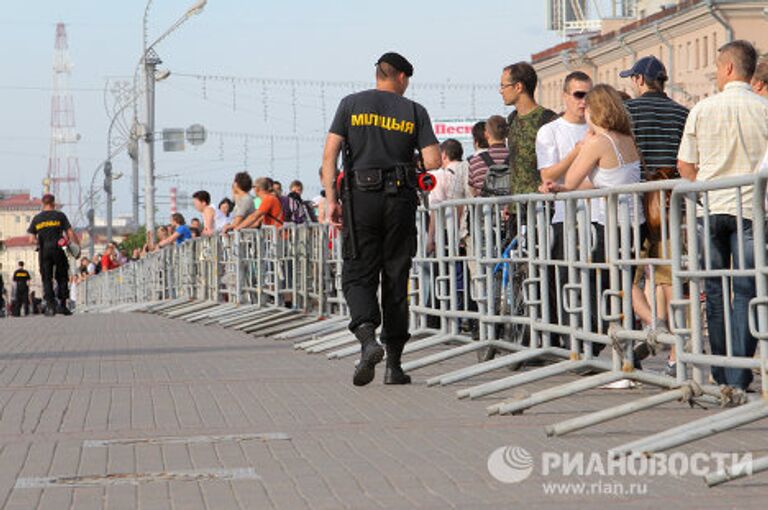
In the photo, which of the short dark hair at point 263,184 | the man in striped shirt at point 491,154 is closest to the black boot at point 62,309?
the short dark hair at point 263,184

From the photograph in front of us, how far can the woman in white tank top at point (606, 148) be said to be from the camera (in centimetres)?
1192

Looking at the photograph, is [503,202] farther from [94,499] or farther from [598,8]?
[598,8]

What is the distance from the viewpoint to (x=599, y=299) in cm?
1124

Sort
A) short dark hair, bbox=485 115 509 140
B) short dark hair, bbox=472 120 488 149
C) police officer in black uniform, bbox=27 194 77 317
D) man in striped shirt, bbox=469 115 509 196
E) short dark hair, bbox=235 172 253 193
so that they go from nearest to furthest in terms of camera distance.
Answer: man in striped shirt, bbox=469 115 509 196
short dark hair, bbox=485 115 509 140
short dark hair, bbox=472 120 488 149
short dark hair, bbox=235 172 253 193
police officer in black uniform, bbox=27 194 77 317

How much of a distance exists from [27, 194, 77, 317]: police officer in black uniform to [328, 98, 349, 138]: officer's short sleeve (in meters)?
18.8

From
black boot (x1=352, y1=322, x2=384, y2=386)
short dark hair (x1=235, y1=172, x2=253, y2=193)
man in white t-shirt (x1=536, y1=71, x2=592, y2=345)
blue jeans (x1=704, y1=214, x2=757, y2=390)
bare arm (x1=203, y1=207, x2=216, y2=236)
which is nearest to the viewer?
blue jeans (x1=704, y1=214, x2=757, y2=390)

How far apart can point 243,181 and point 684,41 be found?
222 feet

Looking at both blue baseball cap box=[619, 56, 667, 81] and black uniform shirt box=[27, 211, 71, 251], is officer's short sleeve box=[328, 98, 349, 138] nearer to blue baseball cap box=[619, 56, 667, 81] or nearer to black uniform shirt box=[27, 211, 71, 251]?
blue baseball cap box=[619, 56, 667, 81]

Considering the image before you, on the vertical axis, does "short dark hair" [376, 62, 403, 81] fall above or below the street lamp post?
below

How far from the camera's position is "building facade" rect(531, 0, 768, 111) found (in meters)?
85.6

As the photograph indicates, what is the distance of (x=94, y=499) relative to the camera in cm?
738

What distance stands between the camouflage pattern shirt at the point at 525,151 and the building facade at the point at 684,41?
6424 centimetres

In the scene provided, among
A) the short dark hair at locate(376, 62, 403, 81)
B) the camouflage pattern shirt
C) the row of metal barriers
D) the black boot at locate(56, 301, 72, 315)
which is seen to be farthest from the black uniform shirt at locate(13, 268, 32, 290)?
the short dark hair at locate(376, 62, 403, 81)

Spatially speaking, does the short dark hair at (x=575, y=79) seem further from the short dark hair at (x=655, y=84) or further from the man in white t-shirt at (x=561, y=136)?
the short dark hair at (x=655, y=84)
